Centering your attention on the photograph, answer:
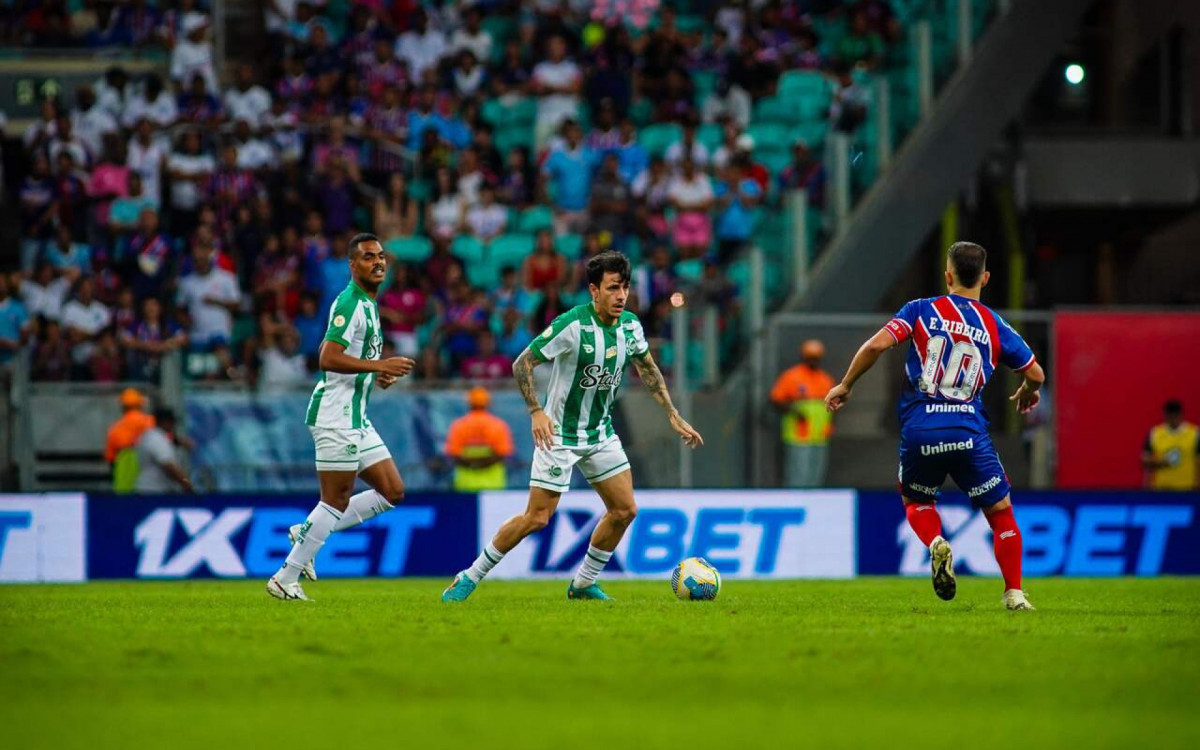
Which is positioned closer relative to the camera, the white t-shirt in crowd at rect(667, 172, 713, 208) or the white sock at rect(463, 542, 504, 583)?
the white sock at rect(463, 542, 504, 583)

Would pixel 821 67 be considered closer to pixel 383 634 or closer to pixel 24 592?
→ pixel 24 592

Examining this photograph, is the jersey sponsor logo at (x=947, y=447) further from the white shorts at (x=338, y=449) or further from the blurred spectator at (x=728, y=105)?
the blurred spectator at (x=728, y=105)

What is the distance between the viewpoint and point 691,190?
22062mm

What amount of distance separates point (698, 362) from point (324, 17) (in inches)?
372

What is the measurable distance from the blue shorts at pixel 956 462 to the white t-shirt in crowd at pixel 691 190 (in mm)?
10682

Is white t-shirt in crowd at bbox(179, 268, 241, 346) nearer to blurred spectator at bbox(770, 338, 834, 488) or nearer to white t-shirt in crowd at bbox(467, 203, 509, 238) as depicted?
white t-shirt in crowd at bbox(467, 203, 509, 238)

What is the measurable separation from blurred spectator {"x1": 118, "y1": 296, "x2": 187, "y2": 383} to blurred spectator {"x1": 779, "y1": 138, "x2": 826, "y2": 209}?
24.4 ft

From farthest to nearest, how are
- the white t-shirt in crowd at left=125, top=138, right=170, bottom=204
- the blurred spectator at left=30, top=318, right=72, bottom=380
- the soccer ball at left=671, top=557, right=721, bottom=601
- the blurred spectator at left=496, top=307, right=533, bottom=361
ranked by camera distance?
the white t-shirt in crowd at left=125, top=138, right=170, bottom=204 < the blurred spectator at left=496, top=307, right=533, bottom=361 < the blurred spectator at left=30, top=318, right=72, bottom=380 < the soccer ball at left=671, top=557, right=721, bottom=601

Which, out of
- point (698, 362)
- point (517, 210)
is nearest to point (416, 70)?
point (517, 210)

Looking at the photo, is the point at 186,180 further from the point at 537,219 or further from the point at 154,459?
the point at 154,459

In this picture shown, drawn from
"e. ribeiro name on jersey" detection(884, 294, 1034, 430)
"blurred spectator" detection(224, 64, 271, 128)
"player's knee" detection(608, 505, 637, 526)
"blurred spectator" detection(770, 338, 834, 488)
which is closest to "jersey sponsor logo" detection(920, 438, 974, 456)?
"e. ribeiro name on jersey" detection(884, 294, 1034, 430)

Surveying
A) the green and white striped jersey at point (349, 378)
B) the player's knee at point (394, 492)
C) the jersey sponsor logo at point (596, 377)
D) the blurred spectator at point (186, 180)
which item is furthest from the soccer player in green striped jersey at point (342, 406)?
the blurred spectator at point (186, 180)

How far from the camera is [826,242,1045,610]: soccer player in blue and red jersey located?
1132 cm

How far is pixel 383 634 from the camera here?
9.92 metres
